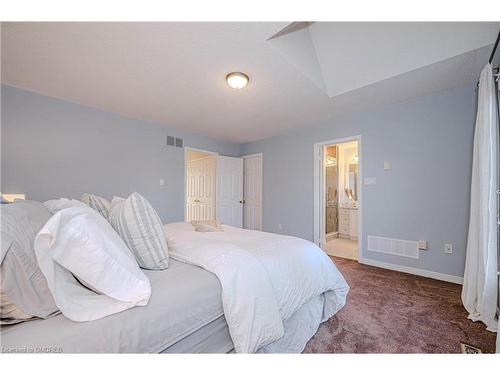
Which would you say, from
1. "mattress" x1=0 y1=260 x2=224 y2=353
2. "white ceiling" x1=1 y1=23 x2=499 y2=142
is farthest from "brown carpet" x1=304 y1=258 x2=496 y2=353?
"white ceiling" x1=1 y1=23 x2=499 y2=142

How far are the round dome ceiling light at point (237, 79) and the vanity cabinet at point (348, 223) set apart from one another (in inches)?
165

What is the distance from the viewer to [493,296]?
1717 millimetres

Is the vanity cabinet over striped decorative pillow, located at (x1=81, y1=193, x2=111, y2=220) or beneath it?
beneath

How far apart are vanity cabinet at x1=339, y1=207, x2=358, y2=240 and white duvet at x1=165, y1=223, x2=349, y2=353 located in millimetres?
3754

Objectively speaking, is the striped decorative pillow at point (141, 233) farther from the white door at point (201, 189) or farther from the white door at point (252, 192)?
the white door at point (252, 192)

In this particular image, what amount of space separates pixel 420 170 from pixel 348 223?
2.76 metres

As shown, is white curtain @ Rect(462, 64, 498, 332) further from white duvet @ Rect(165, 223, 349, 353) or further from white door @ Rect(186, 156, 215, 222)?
white door @ Rect(186, 156, 215, 222)

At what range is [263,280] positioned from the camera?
1.21m

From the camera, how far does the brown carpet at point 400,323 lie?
1.50 meters

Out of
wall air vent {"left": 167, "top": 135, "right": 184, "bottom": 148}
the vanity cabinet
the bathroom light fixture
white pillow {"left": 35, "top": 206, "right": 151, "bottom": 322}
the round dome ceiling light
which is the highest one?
the round dome ceiling light

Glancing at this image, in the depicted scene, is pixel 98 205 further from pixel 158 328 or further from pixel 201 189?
pixel 201 189

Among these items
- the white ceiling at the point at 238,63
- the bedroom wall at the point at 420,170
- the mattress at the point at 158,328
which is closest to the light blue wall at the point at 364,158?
the bedroom wall at the point at 420,170

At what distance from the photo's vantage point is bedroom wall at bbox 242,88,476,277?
105 inches

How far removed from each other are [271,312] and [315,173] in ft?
10.6
